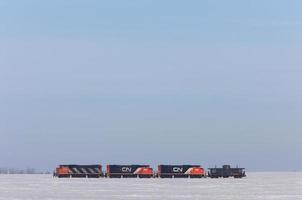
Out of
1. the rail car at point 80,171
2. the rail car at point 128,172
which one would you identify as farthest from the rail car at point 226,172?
the rail car at point 80,171

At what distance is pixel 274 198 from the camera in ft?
250

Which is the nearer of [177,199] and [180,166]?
Result: [177,199]

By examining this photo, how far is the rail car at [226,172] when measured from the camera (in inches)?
6649

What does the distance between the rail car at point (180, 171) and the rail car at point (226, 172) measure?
2388mm

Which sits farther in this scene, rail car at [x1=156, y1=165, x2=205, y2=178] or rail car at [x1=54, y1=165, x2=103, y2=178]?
rail car at [x1=54, y1=165, x2=103, y2=178]

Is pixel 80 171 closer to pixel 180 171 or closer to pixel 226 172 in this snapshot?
pixel 180 171

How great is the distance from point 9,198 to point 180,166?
99222 mm

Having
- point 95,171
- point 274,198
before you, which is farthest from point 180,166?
point 274,198

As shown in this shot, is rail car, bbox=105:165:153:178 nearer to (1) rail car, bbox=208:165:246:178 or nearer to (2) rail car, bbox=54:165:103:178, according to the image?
(2) rail car, bbox=54:165:103:178

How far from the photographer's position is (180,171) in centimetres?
16925

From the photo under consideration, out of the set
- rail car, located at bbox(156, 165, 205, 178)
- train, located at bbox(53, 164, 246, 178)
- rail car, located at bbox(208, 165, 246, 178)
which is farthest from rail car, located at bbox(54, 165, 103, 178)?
rail car, located at bbox(208, 165, 246, 178)

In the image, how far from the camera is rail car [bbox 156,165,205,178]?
167875 mm

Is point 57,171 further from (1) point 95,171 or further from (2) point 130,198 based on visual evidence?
(2) point 130,198

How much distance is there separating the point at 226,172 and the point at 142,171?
57.2 ft
